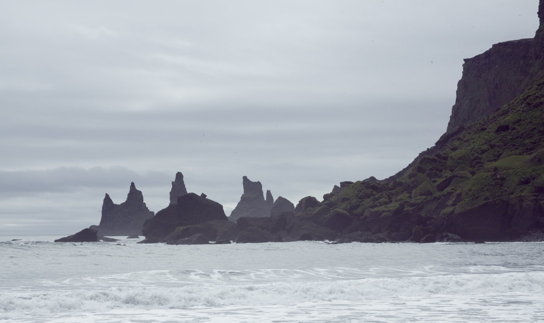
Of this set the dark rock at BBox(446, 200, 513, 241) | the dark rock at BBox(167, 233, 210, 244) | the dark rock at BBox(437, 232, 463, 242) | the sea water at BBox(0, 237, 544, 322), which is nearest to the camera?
the sea water at BBox(0, 237, 544, 322)

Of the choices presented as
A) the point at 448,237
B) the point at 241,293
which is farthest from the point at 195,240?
the point at 241,293

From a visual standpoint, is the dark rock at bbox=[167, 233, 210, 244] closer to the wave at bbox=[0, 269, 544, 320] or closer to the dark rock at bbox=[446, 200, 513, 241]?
the dark rock at bbox=[446, 200, 513, 241]

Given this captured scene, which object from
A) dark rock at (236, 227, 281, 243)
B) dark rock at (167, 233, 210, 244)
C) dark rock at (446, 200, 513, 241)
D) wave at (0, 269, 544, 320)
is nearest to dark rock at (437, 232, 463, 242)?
dark rock at (446, 200, 513, 241)

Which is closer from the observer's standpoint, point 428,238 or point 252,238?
point 428,238

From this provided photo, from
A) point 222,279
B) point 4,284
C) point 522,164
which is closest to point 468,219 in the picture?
point 522,164

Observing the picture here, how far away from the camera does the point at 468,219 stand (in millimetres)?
163125

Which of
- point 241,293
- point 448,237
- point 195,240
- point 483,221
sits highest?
point 483,221

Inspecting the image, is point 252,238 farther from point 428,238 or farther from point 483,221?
point 483,221

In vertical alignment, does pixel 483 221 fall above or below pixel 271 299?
above

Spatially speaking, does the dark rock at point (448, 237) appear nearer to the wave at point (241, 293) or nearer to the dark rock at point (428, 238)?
the dark rock at point (428, 238)

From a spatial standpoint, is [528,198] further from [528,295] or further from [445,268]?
[528,295]

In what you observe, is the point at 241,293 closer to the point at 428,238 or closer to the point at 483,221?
the point at 428,238

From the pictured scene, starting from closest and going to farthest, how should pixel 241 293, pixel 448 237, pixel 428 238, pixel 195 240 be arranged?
pixel 241 293, pixel 448 237, pixel 428 238, pixel 195 240

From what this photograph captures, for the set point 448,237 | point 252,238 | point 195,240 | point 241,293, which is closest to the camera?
point 241,293
